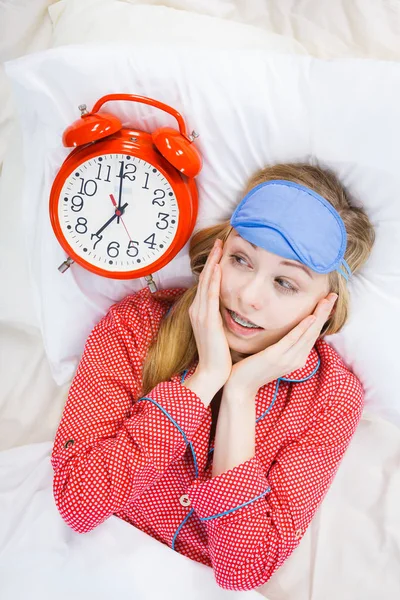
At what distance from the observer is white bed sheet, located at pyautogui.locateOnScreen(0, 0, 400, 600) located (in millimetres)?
1564

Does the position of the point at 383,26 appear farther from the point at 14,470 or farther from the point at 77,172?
the point at 14,470

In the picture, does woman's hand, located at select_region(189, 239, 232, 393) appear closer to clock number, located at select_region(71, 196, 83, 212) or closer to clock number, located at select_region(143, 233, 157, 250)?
clock number, located at select_region(143, 233, 157, 250)

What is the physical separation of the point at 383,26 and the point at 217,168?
70cm

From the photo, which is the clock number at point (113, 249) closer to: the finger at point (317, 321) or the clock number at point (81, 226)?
the clock number at point (81, 226)

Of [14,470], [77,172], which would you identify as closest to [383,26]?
[77,172]

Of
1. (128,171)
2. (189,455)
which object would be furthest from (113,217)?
(189,455)

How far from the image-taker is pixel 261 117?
1520mm

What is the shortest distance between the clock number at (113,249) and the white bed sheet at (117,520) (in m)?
0.42

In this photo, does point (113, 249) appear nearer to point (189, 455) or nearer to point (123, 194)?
point (123, 194)

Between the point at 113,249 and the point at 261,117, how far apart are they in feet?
1.59

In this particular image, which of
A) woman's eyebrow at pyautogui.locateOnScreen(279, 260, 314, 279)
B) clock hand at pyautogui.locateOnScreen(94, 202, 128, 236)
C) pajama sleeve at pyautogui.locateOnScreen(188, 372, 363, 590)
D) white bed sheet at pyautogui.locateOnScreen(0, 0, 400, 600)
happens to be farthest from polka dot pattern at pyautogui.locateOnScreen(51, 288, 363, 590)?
woman's eyebrow at pyautogui.locateOnScreen(279, 260, 314, 279)

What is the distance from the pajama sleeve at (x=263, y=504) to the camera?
4.86 feet

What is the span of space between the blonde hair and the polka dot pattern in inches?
1.3

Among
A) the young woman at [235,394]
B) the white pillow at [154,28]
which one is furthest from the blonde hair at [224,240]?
the white pillow at [154,28]
